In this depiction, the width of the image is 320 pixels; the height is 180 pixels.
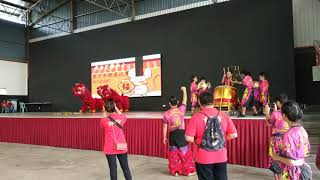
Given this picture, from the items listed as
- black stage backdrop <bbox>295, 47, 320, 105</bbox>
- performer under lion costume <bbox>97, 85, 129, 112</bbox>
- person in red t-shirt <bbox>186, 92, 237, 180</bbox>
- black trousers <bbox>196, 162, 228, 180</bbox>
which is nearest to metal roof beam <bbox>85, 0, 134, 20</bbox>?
performer under lion costume <bbox>97, 85, 129, 112</bbox>

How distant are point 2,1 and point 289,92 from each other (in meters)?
14.4

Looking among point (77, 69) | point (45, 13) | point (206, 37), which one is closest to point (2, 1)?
point (45, 13)

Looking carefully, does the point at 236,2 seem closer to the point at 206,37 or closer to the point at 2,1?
the point at 206,37

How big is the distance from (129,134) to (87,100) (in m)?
5.89

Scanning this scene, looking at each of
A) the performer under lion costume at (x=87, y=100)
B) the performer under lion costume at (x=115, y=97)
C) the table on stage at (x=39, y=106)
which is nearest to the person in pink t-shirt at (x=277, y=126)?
the performer under lion costume at (x=115, y=97)

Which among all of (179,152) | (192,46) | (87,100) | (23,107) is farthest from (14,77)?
(179,152)

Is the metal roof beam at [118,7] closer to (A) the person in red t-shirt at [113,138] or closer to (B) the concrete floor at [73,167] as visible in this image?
(B) the concrete floor at [73,167]

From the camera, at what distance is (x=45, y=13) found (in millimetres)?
18156

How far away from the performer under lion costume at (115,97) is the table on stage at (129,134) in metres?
2.66

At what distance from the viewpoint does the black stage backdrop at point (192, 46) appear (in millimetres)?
11031

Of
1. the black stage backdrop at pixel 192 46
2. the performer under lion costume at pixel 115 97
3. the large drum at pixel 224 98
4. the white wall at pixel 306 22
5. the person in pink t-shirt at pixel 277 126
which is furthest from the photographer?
the performer under lion costume at pixel 115 97

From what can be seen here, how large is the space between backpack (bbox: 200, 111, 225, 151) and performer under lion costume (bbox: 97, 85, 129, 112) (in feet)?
29.4

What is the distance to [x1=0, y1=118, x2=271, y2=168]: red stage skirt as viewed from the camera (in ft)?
18.9

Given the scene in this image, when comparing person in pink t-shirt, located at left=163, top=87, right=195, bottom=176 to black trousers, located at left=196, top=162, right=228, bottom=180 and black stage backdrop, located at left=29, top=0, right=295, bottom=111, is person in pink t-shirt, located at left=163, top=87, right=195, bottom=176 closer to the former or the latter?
black trousers, located at left=196, top=162, right=228, bottom=180
